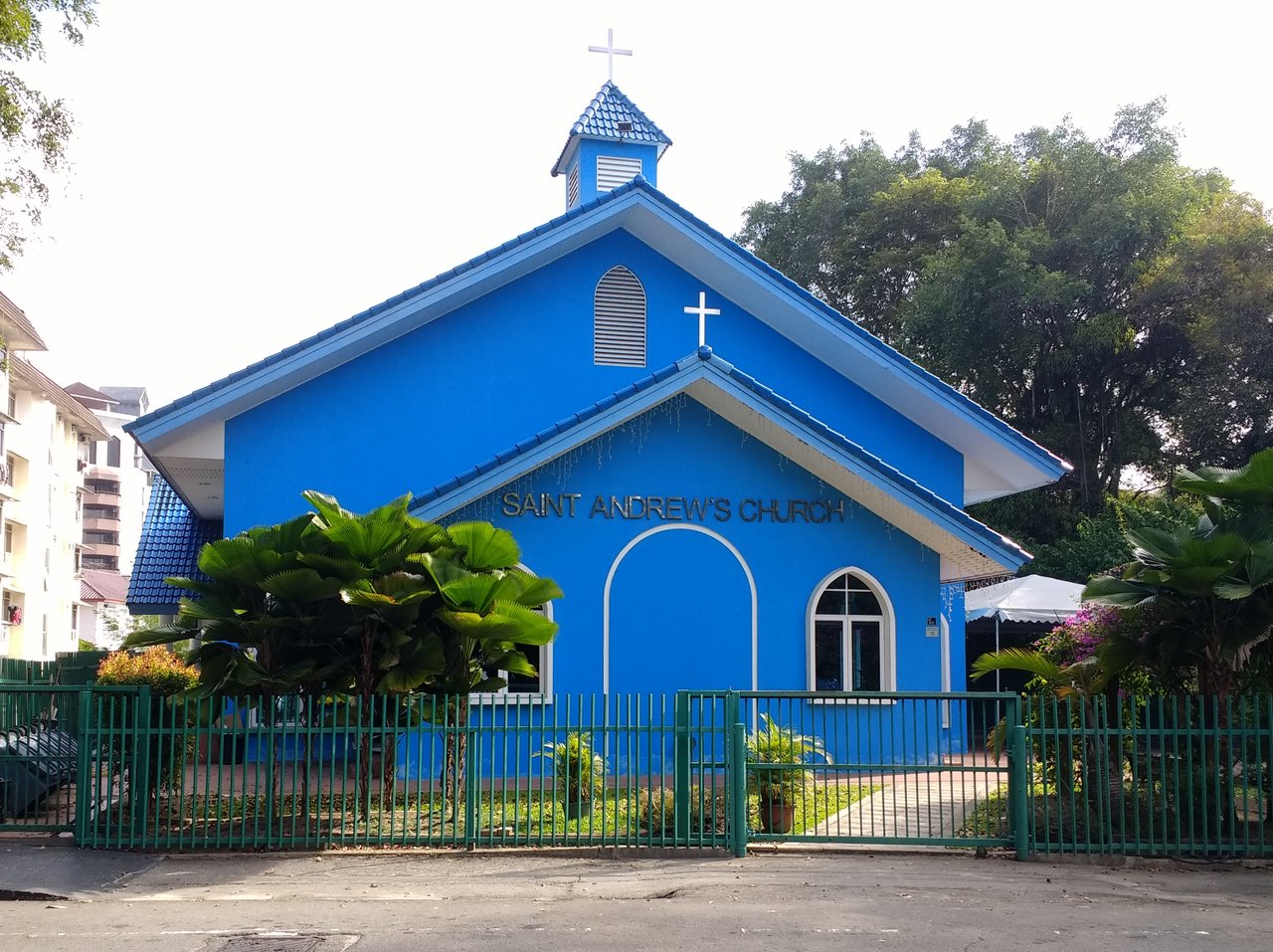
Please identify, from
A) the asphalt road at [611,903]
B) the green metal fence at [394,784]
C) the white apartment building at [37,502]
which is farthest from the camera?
the white apartment building at [37,502]

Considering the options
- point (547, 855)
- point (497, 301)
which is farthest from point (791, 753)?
point (497, 301)

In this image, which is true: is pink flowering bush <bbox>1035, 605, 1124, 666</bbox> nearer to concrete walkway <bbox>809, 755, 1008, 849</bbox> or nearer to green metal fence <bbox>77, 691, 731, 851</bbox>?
concrete walkway <bbox>809, 755, 1008, 849</bbox>

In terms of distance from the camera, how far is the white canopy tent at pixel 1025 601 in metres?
26.9

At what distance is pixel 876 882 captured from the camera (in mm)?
11336

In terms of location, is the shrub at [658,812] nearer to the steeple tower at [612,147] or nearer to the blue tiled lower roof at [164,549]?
the blue tiled lower roof at [164,549]

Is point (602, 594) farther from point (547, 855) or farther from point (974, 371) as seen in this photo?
point (974, 371)

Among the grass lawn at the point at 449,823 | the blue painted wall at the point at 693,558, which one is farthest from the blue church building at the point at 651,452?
the grass lawn at the point at 449,823

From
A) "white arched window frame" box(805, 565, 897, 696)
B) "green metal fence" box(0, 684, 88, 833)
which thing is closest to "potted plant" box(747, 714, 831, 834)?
"white arched window frame" box(805, 565, 897, 696)

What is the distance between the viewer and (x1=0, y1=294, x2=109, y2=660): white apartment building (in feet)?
169

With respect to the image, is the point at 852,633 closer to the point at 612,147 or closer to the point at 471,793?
the point at 471,793

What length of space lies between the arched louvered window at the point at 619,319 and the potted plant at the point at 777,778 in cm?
902

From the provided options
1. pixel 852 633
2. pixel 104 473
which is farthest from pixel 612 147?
pixel 104 473

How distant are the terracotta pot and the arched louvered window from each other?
9337 mm

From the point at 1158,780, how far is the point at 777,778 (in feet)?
11.9
